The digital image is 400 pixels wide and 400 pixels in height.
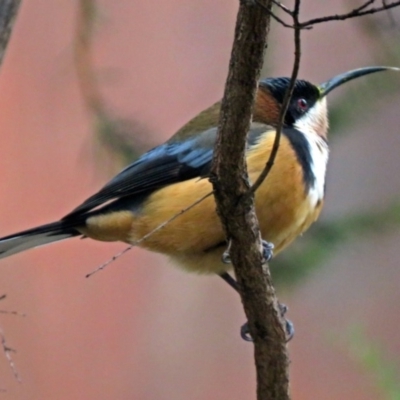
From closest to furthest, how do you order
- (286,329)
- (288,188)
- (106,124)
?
(286,329) < (288,188) < (106,124)

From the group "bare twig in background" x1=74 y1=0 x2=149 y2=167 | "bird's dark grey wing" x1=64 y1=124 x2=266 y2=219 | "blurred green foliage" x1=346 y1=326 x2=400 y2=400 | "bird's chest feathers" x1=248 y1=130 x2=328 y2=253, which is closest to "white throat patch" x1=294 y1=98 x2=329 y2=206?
"bird's chest feathers" x1=248 y1=130 x2=328 y2=253

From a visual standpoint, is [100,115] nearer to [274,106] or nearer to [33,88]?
[274,106]

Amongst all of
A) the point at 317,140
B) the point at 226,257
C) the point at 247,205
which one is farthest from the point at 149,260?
the point at 247,205

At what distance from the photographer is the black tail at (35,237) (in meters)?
2.54

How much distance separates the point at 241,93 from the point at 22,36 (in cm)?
300

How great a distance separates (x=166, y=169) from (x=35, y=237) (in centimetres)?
48

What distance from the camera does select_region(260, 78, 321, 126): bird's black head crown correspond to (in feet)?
8.78

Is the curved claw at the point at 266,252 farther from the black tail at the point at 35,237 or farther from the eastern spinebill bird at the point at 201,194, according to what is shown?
the black tail at the point at 35,237

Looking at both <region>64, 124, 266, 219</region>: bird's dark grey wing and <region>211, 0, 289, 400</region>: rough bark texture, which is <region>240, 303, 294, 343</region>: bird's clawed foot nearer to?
<region>211, 0, 289, 400</region>: rough bark texture

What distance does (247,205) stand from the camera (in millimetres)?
1768

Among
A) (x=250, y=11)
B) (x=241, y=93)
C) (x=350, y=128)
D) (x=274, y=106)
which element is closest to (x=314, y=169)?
(x=274, y=106)

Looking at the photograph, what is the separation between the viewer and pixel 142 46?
4.41m

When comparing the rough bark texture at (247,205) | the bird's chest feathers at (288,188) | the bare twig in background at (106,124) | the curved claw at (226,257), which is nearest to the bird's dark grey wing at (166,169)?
the bird's chest feathers at (288,188)

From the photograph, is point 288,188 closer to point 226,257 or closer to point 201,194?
point 201,194
